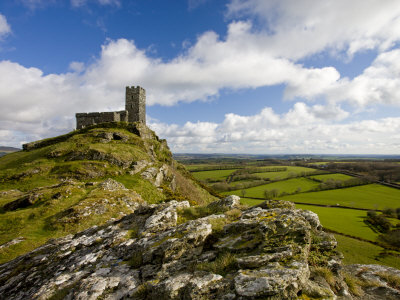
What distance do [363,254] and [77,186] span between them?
55.2 meters

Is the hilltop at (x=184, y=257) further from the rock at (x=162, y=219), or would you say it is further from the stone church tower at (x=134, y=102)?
the stone church tower at (x=134, y=102)

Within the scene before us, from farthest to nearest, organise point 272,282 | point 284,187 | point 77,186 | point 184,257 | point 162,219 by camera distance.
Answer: point 284,187 < point 77,186 < point 162,219 < point 184,257 < point 272,282

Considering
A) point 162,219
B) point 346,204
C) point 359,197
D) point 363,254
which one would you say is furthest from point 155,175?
point 359,197

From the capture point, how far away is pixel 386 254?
39906 millimetres

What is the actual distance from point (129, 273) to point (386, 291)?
396 inches

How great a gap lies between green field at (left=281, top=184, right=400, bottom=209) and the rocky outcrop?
303 ft

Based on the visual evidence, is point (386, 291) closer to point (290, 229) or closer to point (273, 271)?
point (290, 229)

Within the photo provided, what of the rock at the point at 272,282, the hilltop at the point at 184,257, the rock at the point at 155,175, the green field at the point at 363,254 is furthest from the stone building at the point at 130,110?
the green field at the point at 363,254

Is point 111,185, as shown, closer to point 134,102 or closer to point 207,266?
point 207,266

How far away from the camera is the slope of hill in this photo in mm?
18062

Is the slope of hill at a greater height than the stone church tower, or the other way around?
the stone church tower

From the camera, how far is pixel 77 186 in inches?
Answer: 982

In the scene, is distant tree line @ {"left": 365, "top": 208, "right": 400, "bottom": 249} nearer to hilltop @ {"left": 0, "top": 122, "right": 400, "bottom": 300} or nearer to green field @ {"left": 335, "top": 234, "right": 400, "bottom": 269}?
green field @ {"left": 335, "top": 234, "right": 400, "bottom": 269}

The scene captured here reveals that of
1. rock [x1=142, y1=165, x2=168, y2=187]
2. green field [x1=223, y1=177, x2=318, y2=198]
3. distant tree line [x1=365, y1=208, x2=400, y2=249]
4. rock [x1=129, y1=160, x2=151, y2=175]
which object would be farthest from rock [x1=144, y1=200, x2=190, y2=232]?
green field [x1=223, y1=177, x2=318, y2=198]
